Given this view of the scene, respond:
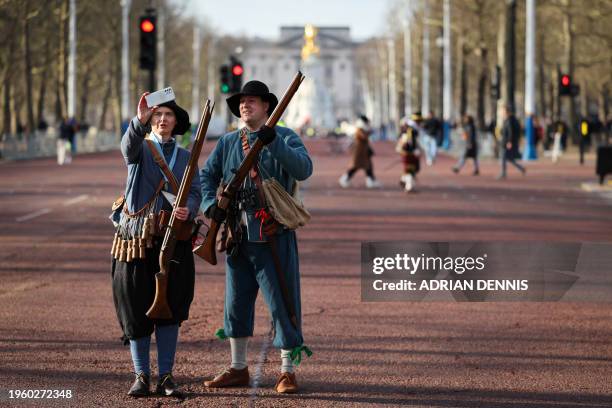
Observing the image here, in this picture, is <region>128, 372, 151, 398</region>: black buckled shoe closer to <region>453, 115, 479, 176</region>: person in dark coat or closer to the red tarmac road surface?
the red tarmac road surface

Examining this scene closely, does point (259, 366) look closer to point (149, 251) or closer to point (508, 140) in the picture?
point (149, 251)

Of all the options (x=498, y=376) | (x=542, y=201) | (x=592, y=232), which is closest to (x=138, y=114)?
(x=498, y=376)

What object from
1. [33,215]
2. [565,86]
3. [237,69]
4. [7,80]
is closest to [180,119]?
[33,215]

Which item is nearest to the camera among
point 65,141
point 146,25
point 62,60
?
point 146,25

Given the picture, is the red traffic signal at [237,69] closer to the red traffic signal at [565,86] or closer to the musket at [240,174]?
the red traffic signal at [565,86]

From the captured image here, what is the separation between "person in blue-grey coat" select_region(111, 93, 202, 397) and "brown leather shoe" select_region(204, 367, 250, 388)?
1.12 ft

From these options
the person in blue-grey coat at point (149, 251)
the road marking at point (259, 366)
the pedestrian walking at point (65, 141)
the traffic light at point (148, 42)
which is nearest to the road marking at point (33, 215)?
the traffic light at point (148, 42)

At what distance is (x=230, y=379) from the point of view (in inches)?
336

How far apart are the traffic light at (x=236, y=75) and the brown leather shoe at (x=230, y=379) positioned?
3149 cm

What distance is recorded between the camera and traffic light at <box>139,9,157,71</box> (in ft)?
94.5

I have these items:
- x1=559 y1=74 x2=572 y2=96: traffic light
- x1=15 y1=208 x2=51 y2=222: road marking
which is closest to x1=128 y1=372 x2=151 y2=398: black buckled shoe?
x1=15 y1=208 x2=51 y2=222: road marking

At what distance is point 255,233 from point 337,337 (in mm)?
2767

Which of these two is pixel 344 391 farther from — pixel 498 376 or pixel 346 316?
pixel 346 316

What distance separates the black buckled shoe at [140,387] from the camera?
27.0 feet
